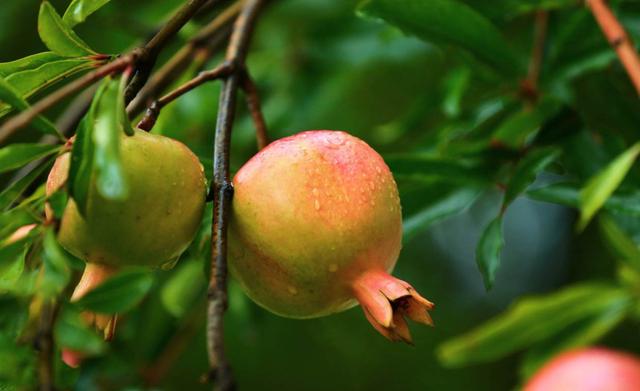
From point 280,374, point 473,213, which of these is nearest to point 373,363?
point 280,374

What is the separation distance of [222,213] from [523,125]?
673 mm

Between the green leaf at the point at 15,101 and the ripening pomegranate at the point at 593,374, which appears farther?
the ripening pomegranate at the point at 593,374

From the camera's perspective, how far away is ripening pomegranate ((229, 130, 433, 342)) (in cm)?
76

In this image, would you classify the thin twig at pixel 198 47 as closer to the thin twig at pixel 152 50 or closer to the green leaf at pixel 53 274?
the thin twig at pixel 152 50

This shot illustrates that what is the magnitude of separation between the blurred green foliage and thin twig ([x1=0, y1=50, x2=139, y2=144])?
2 cm

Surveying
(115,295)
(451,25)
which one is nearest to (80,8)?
(115,295)

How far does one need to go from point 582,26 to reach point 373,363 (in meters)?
1.55

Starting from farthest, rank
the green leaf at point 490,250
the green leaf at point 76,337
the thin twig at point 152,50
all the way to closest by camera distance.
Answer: the green leaf at point 490,250 < the thin twig at point 152,50 < the green leaf at point 76,337

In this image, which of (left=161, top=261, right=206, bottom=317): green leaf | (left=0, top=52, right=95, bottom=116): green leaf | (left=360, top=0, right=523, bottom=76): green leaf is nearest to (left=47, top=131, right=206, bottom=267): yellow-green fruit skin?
(left=0, top=52, right=95, bottom=116): green leaf

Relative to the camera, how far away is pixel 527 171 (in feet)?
3.79

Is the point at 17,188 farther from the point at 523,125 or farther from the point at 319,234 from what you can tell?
the point at 523,125

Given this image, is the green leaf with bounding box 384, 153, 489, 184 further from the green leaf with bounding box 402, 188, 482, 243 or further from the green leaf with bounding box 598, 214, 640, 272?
the green leaf with bounding box 598, 214, 640, 272

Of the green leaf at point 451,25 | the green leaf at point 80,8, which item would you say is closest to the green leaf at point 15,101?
the green leaf at point 80,8

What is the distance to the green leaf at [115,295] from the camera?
75 centimetres
